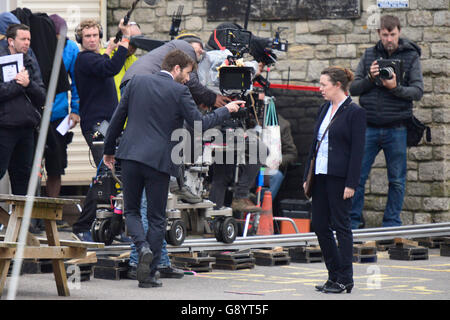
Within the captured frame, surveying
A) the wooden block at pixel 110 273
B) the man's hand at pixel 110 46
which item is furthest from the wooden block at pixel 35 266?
the man's hand at pixel 110 46

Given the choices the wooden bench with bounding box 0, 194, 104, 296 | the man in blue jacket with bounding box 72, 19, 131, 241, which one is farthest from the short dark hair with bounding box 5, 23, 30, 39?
the wooden bench with bounding box 0, 194, 104, 296

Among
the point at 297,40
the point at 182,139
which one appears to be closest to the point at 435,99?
the point at 297,40

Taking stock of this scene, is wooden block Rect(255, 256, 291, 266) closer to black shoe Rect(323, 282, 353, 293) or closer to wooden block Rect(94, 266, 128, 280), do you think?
wooden block Rect(94, 266, 128, 280)

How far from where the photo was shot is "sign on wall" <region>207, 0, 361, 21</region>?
1379cm

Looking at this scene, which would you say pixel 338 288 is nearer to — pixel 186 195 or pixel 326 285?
pixel 326 285

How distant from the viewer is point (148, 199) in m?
8.20

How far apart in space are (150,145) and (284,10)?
6.43 metres

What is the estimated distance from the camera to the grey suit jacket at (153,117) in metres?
8.10

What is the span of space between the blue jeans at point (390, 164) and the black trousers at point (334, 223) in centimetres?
382

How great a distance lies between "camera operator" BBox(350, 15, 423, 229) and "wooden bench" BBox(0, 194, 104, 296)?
16.6 feet

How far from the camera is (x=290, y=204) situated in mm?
13195
